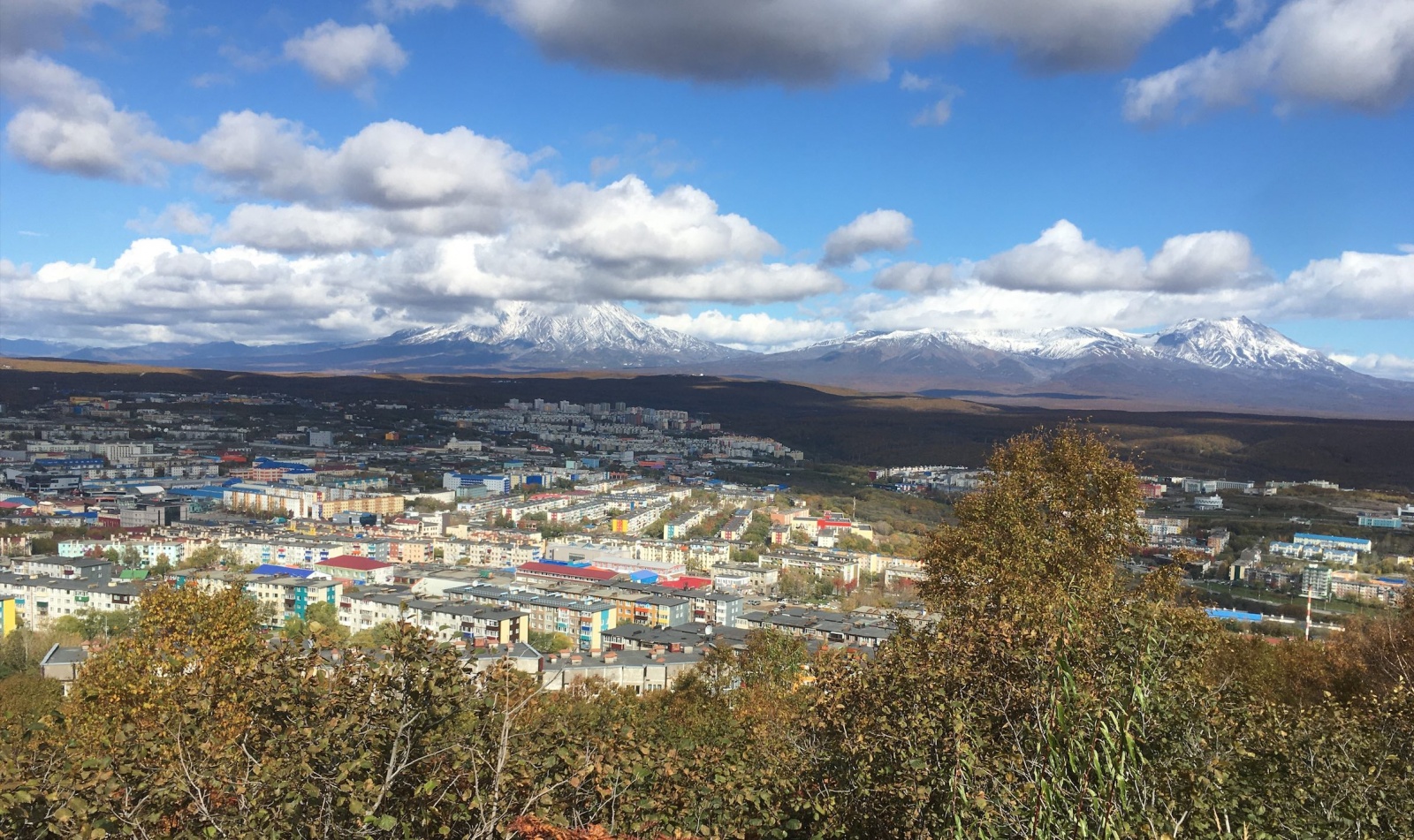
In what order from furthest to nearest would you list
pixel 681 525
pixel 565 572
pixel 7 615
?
pixel 681 525 → pixel 565 572 → pixel 7 615

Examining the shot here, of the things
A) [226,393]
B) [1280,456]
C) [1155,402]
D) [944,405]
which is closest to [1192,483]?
[1280,456]

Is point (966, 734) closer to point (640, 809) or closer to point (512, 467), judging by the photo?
point (640, 809)

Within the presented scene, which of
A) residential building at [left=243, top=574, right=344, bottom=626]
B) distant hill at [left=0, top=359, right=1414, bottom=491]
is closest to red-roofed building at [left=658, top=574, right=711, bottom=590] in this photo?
residential building at [left=243, top=574, right=344, bottom=626]

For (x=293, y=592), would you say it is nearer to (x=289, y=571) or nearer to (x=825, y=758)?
(x=289, y=571)

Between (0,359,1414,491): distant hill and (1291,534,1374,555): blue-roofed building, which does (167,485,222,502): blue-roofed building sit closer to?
(0,359,1414,491): distant hill

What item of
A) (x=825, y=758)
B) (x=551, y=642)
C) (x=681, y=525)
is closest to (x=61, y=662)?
(x=551, y=642)

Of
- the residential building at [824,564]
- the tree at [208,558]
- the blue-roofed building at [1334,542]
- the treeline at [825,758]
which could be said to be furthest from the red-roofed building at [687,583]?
the blue-roofed building at [1334,542]
